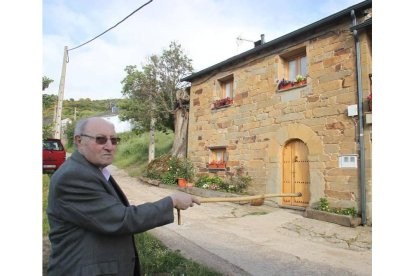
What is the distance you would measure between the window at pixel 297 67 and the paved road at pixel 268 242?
348cm

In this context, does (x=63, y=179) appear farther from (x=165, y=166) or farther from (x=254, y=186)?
(x=165, y=166)

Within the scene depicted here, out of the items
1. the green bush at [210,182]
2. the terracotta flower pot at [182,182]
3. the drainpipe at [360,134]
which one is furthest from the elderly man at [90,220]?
the terracotta flower pot at [182,182]

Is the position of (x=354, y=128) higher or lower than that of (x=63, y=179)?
higher

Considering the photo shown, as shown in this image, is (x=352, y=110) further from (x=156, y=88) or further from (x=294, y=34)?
(x=156, y=88)

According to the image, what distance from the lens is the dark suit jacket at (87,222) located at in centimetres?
166

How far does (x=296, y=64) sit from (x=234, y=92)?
229 cm

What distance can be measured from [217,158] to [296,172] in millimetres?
3398

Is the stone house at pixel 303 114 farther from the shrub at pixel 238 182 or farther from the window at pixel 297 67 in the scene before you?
the shrub at pixel 238 182

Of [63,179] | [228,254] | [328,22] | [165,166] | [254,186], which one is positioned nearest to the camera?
[63,179]

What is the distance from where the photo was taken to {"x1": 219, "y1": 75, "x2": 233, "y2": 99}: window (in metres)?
11.4

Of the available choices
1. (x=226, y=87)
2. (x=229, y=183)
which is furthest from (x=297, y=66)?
(x=229, y=183)

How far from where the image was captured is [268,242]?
5.54 meters

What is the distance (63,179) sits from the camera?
1.68 meters
